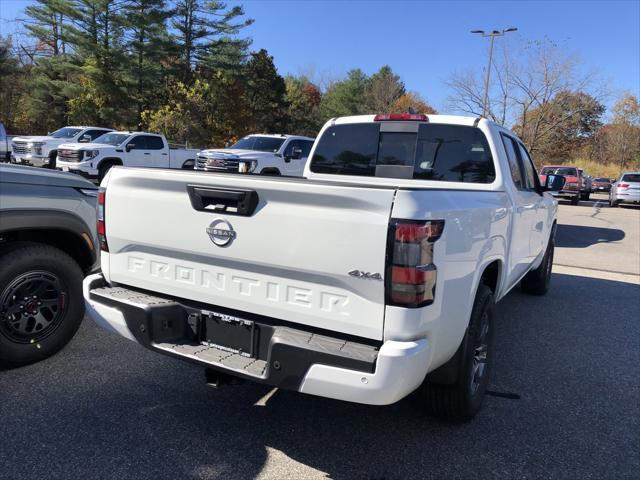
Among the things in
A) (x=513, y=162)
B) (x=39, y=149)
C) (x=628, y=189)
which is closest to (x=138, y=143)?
(x=39, y=149)

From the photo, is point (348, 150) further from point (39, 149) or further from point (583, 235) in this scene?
point (39, 149)

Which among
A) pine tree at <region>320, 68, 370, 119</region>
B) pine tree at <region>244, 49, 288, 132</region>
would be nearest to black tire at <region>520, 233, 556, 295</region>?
pine tree at <region>244, 49, 288, 132</region>

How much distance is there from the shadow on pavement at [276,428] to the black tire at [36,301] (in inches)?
6.2

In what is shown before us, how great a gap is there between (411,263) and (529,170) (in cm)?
353

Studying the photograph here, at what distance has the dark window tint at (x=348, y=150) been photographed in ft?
14.5

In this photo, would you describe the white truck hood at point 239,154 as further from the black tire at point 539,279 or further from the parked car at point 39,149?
the parked car at point 39,149

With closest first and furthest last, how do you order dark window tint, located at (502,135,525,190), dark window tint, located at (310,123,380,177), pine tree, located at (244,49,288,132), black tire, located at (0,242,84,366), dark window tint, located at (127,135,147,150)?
black tire, located at (0,242,84,366) → dark window tint, located at (502,135,525,190) → dark window tint, located at (310,123,380,177) → dark window tint, located at (127,135,147,150) → pine tree, located at (244,49,288,132)

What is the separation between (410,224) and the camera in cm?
212

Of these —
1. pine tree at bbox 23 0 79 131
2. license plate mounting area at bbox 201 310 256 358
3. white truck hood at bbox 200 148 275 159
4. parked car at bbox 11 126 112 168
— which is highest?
pine tree at bbox 23 0 79 131

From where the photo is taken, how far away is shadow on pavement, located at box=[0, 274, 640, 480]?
2.60 metres

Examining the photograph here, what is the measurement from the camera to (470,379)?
113 inches

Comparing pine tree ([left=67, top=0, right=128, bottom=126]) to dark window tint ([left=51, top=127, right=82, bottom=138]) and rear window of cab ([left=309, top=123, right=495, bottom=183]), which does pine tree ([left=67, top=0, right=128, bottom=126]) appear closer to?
dark window tint ([left=51, top=127, right=82, bottom=138])

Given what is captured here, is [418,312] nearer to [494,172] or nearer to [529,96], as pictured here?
[494,172]

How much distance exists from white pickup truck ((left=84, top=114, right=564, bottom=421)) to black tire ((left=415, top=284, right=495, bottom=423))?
0.01 m
